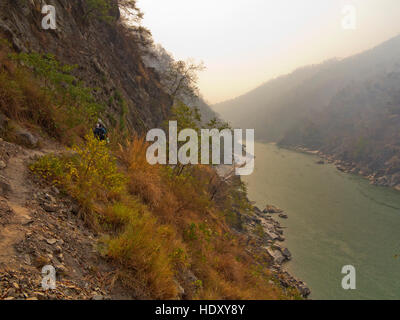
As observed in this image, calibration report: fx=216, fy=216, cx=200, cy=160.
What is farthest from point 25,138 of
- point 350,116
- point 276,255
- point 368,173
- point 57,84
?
point 350,116

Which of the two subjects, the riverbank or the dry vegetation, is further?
the riverbank

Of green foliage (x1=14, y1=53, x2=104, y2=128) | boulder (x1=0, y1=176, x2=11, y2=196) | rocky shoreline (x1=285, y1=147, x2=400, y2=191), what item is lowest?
rocky shoreline (x1=285, y1=147, x2=400, y2=191)

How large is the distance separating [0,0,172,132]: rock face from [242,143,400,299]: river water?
16.3 meters

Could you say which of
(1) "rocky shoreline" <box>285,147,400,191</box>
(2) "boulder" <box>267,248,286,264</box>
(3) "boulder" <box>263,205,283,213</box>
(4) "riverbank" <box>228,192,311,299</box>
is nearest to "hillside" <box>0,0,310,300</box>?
(4) "riverbank" <box>228,192,311,299</box>

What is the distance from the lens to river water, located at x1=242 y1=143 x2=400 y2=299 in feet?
58.1

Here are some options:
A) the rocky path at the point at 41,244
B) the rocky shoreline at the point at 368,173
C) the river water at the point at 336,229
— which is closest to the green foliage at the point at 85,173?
the rocky path at the point at 41,244

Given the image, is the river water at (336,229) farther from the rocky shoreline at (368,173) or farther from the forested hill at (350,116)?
the forested hill at (350,116)

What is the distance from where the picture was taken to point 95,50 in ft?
47.2

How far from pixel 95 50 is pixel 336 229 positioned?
97.5 ft

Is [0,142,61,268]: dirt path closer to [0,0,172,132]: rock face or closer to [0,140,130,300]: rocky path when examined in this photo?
[0,140,130,300]: rocky path

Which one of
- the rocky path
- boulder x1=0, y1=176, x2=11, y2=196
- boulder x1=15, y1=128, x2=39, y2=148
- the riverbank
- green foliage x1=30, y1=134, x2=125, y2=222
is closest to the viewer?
the rocky path

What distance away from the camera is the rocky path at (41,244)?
2162 millimetres

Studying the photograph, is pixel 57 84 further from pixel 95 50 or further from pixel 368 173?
pixel 368 173

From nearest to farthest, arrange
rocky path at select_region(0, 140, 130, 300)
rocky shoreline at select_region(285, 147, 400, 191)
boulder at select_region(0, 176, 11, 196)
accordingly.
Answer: rocky path at select_region(0, 140, 130, 300)
boulder at select_region(0, 176, 11, 196)
rocky shoreline at select_region(285, 147, 400, 191)
